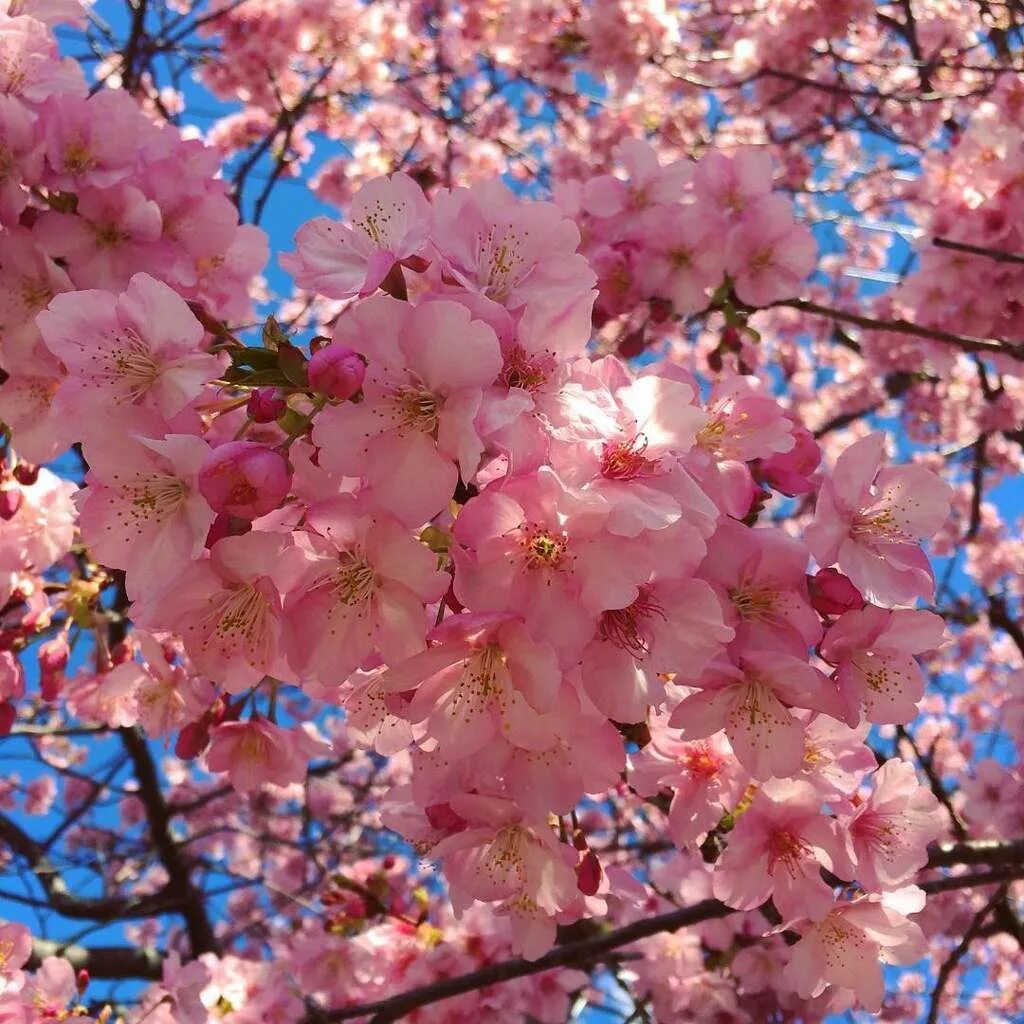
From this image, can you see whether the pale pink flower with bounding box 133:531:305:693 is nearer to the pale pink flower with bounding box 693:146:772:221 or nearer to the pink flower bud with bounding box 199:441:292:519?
the pink flower bud with bounding box 199:441:292:519

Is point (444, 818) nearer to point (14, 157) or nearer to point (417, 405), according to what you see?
point (417, 405)

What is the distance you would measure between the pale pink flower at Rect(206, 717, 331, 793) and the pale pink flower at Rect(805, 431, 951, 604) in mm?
1136

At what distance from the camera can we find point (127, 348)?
123 cm

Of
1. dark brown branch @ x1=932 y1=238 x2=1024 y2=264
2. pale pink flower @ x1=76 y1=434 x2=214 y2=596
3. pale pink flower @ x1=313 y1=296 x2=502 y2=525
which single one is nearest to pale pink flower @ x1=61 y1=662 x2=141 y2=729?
pale pink flower @ x1=76 y1=434 x2=214 y2=596

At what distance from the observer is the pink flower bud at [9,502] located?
83.0 inches

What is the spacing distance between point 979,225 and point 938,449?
4064 mm

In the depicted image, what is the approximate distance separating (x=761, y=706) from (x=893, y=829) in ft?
1.70

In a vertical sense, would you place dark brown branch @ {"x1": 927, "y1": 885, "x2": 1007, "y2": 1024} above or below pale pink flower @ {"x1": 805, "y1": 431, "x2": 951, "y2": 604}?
below

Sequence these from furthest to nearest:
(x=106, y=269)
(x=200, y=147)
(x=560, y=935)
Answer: (x=560, y=935) < (x=200, y=147) < (x=106, y=269)

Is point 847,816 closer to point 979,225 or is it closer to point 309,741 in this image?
point 309,741

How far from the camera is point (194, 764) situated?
21.7 ft

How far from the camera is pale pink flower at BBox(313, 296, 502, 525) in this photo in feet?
3.54

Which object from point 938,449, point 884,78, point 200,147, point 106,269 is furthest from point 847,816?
point 884,78

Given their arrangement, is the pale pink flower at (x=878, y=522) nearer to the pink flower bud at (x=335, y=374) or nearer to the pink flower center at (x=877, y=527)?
the pink flower center at (x=877, y=527)
